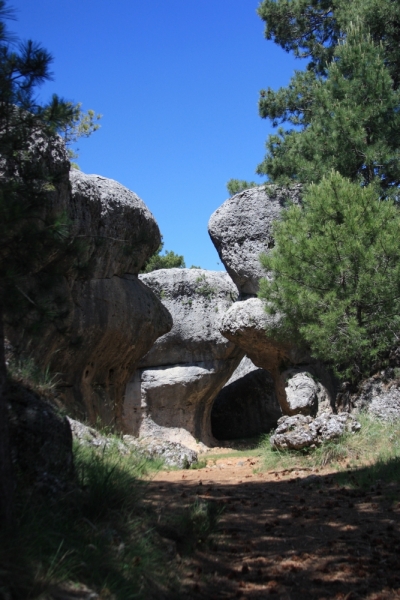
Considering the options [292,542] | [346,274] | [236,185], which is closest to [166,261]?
[236,185]

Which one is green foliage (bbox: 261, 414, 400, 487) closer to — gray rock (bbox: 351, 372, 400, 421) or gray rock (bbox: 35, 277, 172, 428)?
gray rock (bbox: 351, 372, 400, 421)

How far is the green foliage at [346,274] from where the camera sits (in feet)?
33.8

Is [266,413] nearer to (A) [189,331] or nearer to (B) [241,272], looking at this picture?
(A) [189,331]

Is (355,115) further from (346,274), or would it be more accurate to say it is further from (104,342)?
(104,342)

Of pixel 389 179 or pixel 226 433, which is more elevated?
pixel 389 179

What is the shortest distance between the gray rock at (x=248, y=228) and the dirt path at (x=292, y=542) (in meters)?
9.17

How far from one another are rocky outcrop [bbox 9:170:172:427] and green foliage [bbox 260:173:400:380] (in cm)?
285

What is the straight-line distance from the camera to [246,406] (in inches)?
818

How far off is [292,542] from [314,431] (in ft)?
13.8

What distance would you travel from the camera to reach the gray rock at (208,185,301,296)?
15.7m

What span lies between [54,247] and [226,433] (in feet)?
57.4

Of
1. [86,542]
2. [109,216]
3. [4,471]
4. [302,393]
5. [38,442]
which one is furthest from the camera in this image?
[302,393]

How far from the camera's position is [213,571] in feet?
13.8

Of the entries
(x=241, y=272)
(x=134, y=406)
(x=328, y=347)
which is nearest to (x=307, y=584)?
(x=328, y=347)
